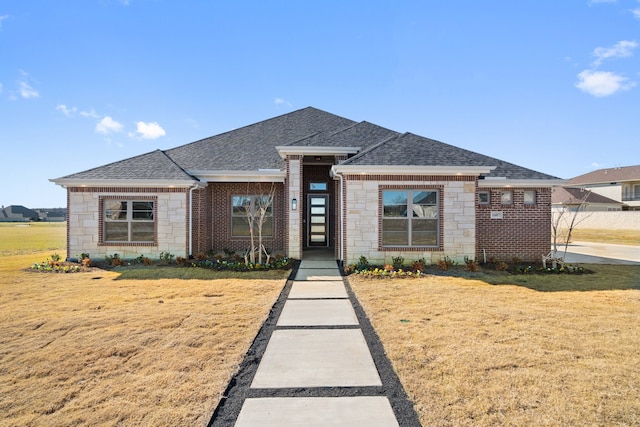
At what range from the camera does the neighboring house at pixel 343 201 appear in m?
10.2

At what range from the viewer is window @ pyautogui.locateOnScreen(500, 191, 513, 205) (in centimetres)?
1134

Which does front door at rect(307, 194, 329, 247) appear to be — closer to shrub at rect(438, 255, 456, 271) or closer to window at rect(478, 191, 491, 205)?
shrub at rect(438, 255, 456, 271)

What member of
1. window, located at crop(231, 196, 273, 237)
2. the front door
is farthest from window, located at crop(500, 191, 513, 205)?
window, located at crop(231, 196, 273, 237)

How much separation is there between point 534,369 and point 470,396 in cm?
115

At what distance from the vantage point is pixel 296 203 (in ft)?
38.3

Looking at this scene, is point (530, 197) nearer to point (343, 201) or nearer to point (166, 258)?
point (343, 201)

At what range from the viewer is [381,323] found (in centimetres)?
539

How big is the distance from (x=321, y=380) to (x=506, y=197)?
1038 cm

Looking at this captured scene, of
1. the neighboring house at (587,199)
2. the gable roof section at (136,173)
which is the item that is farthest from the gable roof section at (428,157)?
the neighboring house at (587,199)

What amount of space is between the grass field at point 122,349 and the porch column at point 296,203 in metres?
3.84

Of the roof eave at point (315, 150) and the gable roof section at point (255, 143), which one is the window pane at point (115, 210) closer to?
the gable roof section at point (255, 143)

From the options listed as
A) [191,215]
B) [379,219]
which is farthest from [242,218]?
[379,219]

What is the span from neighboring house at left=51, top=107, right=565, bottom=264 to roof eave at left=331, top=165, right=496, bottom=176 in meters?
0.04

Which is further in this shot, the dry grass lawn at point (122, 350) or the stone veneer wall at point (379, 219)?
the stone veneer wall at point (379, 219)
